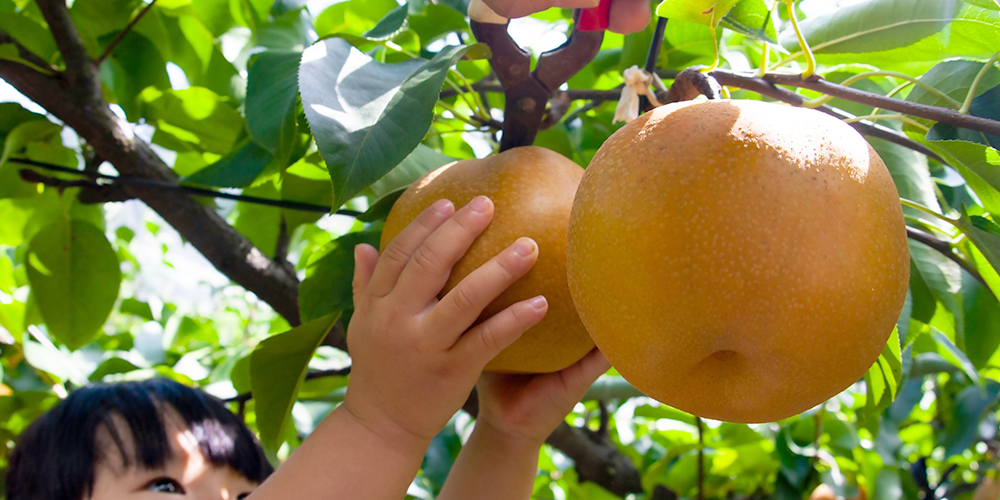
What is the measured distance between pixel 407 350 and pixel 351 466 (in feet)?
0.49

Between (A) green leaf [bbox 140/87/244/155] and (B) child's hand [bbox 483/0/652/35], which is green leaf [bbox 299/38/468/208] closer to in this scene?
(B) child's hand [bbox 483/0/652/35]

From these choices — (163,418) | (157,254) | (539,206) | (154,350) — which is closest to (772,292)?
(539,206)

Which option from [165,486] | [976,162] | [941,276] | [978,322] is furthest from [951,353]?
[165,486]

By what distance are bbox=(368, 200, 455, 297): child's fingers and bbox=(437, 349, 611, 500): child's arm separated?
0.85 feet

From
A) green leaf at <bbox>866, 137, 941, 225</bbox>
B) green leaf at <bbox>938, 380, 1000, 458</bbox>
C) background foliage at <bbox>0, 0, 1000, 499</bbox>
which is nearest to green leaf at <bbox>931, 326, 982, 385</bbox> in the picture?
background foliage at <bbox>0, 0, 1000, 499</bbox>

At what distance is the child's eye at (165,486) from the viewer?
917 mm

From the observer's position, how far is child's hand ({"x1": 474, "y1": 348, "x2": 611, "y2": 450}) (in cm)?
76

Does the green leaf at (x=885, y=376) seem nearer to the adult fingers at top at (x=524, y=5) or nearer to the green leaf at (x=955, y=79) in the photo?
the green leaf at (x=955, y=79)

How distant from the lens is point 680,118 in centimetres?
39

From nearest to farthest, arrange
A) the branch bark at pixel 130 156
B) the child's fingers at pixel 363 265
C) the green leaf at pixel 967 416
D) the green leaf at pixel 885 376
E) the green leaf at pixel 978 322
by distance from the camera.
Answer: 1. the green leaf at pixel 885 376
2. the child's fingers at pixel 363 265
3. the green leaf at pixel 978 322
4. the branch bark at pixel 130 156
5. the green leaf at pixel 967 416

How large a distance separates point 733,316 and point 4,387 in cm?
147

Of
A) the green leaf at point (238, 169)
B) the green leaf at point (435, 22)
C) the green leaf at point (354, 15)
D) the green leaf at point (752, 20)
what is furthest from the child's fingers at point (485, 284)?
the green leaf at point (354, 15)

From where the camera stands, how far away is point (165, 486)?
3.06 ft

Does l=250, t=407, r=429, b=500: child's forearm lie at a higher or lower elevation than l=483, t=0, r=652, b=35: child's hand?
lower
